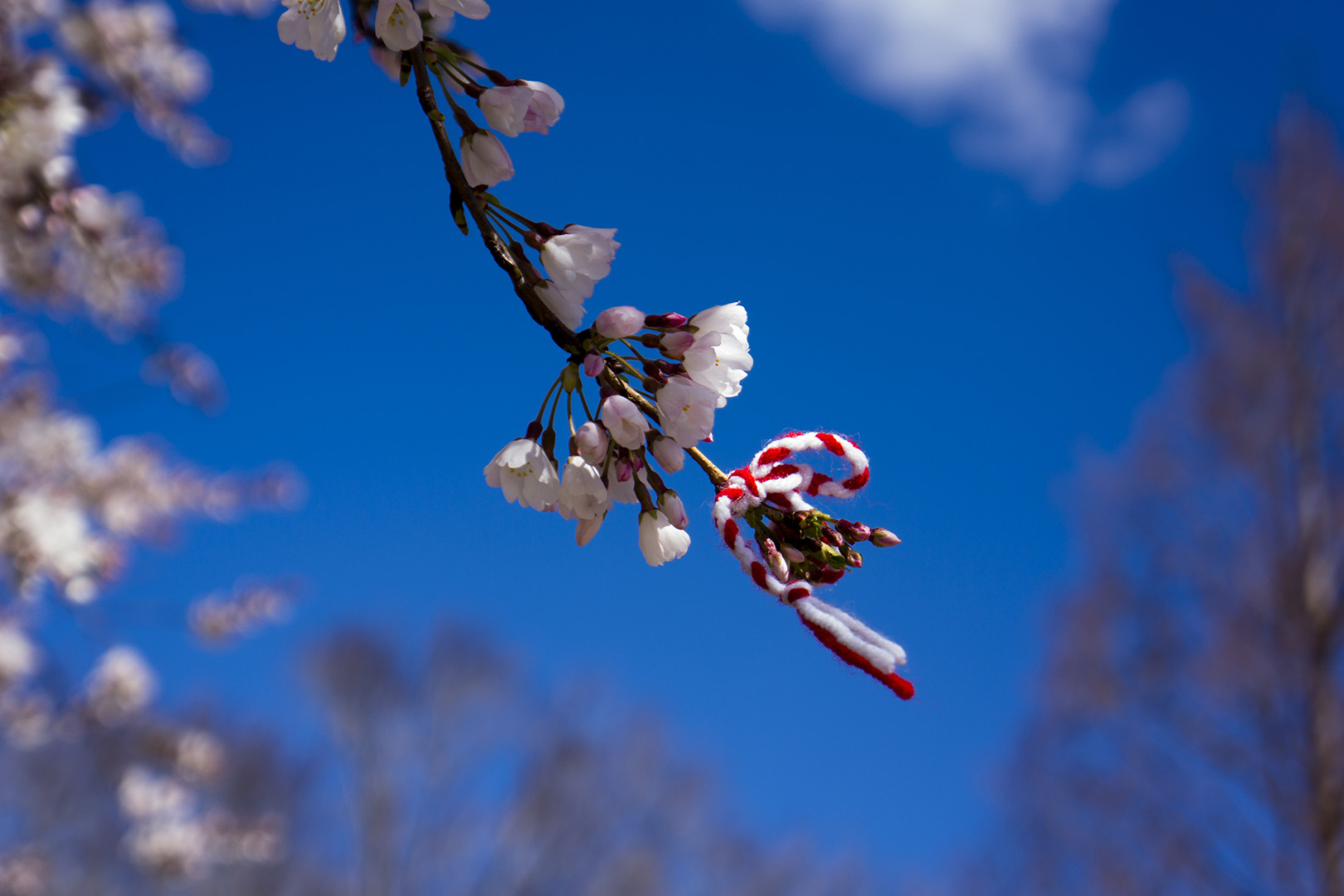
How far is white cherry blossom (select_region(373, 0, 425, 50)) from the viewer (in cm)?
82

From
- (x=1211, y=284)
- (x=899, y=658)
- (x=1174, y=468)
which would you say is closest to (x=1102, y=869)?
(x=1174, y=468)

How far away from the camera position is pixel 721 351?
0.82 meters

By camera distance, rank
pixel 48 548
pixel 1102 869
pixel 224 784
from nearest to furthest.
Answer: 1. pixel 48 548
2. pixel 1102 869
3. pixel 224 784

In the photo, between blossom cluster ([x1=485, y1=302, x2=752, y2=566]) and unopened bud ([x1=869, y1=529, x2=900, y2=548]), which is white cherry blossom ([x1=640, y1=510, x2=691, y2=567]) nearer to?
blossom cluster ([x1=485, y1=302, x2=752, y2=566])

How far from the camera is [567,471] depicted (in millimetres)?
794

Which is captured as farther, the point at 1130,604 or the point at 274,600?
the point at 1130,604

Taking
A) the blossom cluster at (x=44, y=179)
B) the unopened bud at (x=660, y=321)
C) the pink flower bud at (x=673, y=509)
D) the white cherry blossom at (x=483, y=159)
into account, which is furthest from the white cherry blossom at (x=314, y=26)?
the blossom cluster at (x=44, y=179)

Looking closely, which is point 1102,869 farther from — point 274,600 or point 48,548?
point 48,548

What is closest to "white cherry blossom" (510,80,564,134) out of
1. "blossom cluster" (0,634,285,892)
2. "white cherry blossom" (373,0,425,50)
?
"white cherry blossom" (373,0,425,50)

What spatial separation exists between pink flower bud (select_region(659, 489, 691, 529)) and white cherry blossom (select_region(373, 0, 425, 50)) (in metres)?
0.52

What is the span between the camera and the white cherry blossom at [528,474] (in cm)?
82

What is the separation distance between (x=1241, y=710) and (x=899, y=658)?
208 inches

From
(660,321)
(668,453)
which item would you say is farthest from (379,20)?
(668,453)

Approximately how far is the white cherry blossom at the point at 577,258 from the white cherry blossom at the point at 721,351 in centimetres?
11
